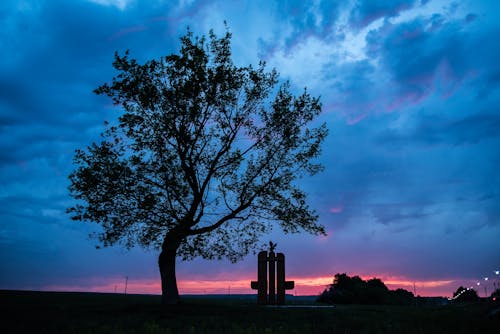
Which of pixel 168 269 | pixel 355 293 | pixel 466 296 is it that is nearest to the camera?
pixel 168 269

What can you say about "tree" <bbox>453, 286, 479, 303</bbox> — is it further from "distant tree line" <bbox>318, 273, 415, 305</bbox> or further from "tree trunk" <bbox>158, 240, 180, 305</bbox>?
"tree trunk" <bbox>158, 240, 180, 305</bbox>

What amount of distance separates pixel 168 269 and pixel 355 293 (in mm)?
19573

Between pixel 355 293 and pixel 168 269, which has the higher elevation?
pixel 168 269

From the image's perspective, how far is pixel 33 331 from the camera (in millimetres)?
10812

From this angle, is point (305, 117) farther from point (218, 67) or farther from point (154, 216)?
point (154, 216)

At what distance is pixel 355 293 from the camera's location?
124 ft

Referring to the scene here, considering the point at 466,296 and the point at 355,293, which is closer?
the point at 355,293

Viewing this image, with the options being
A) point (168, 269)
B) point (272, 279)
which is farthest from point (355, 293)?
point (168, 269)

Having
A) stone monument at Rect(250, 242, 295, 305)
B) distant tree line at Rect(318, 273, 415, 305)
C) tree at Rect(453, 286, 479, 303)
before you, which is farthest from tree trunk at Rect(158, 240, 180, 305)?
tree at Rect(453, 286, 479, 303)

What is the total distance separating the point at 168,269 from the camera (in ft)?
88.2

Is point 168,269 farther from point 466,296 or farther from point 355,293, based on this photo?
point 466,296

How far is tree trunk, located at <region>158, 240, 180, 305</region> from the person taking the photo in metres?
→ 26.5

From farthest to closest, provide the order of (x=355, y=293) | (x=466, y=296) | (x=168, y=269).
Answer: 1. (x=466, y=296)
2. (x=355, y=293)
3. (x=168, y=269)

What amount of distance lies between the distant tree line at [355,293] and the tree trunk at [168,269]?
18.6 meters
